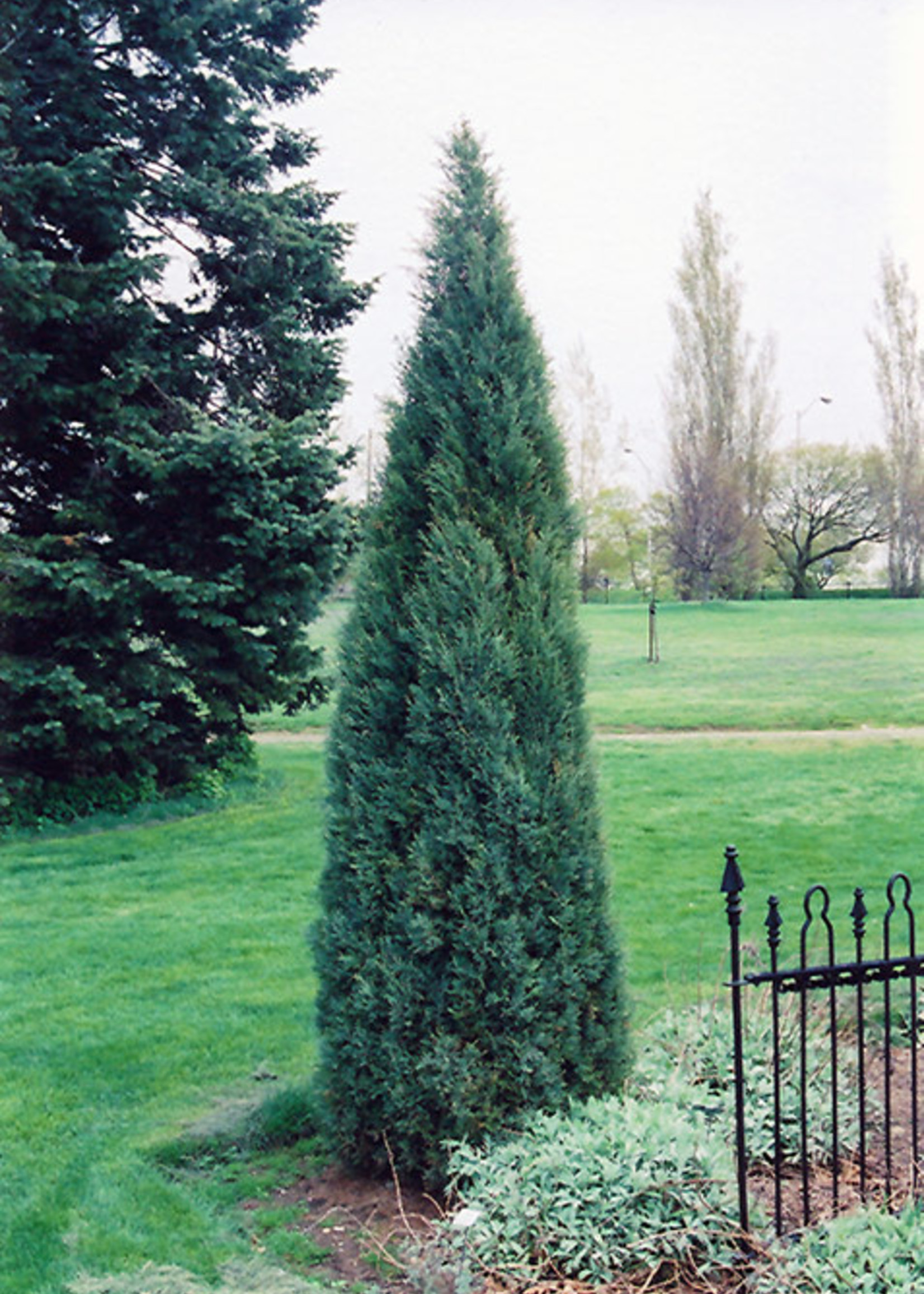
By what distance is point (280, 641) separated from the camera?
9328 mm

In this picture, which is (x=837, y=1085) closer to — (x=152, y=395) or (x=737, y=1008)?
(x=737, y=1008)

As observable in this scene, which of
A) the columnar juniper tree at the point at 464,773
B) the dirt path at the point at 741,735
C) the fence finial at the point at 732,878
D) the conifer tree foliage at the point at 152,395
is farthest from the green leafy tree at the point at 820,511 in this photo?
the fence finial at the point at 732,878

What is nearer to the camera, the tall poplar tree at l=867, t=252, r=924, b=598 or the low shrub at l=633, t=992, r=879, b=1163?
the low shrub at l=633, t=992, r=879, b=1163

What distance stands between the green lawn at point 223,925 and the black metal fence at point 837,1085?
2.07 ft

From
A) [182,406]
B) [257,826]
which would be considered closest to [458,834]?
[257,826]

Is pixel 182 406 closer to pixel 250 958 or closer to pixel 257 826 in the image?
pixel 257 826

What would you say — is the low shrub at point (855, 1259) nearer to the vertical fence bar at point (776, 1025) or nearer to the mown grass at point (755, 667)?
the vertical fence bar at point (776, 1025)

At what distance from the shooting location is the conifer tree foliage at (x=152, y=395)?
8234 mm

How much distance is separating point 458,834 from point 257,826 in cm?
608

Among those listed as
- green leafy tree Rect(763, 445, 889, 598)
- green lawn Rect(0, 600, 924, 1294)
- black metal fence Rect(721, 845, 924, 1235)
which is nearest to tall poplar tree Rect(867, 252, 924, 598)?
green leafy tree Rect(763, 445, 889, 598)

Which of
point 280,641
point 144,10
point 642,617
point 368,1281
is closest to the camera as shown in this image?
point 368,1281

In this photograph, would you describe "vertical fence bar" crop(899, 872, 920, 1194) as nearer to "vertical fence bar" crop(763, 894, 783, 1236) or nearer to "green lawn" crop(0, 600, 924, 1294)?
"vertical fence bar" crop(763, 894, 783, 1236)

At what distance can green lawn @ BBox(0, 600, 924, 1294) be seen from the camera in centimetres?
324

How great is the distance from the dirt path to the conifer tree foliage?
3619 mm
